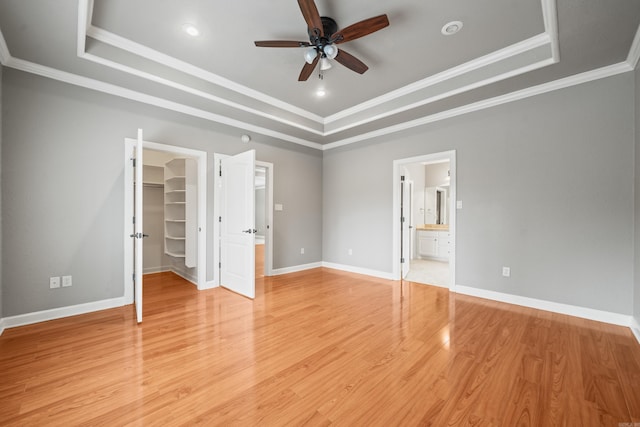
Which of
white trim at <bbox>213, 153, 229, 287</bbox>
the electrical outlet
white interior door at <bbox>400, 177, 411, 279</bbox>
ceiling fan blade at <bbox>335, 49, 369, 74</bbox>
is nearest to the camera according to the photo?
ceiling fan blade at <bbox>335, 49, 369, 74</bbox>

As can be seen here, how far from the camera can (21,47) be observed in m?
2.50

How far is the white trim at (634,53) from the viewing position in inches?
94.0

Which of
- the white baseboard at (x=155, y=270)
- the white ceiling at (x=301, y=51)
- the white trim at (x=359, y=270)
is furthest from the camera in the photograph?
the white baseboard at (x=155, y=270)

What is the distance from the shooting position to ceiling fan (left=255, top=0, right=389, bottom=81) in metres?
2.09

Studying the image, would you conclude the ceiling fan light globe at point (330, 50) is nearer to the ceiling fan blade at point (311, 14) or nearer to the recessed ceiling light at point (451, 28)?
the ceiling fan blade at point (311, 14)

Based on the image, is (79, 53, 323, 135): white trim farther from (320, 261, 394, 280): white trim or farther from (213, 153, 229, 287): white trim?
(320, 261, 394, 280): white trim

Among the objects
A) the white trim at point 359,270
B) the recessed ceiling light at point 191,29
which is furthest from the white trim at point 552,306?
the recessed ceiling light at point 191,29

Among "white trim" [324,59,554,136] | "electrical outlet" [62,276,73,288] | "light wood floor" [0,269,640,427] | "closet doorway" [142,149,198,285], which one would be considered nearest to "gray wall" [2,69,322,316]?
"electrical outlet" [62,276,73,288]

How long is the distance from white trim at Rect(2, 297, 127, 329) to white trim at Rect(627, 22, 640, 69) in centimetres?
630

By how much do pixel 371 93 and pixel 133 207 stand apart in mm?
3812

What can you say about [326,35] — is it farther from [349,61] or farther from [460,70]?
[460,70]

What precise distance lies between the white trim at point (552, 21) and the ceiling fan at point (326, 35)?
127 centimetres

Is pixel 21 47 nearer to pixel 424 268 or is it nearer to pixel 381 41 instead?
pixel 381 41

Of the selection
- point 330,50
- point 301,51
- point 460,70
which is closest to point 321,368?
point 330,50
